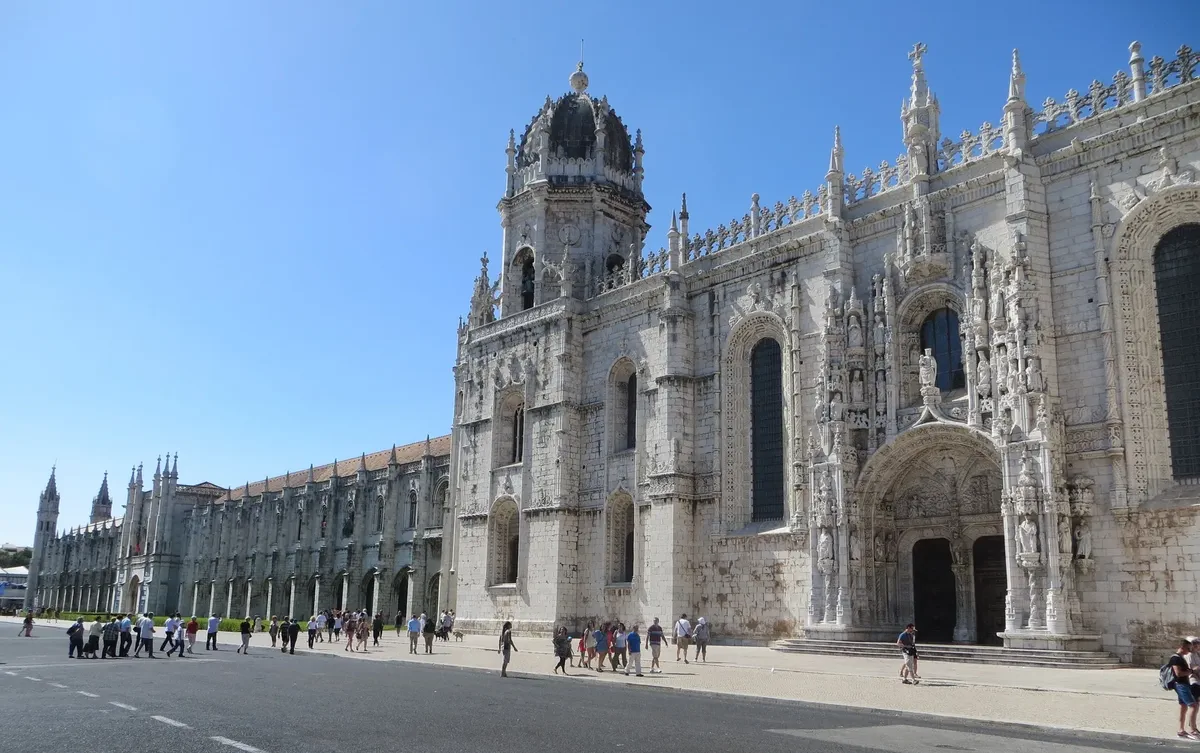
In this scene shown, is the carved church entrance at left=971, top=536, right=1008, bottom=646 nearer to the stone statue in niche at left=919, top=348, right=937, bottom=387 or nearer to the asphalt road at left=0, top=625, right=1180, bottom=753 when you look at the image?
the stone statue in niche at left=919, top=348, right=937, bottom=387

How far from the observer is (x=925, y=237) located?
26.5 metres

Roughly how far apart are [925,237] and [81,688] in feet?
71.7

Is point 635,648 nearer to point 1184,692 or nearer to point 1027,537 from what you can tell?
point 1027,537

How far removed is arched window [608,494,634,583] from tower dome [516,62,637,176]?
44.5ft

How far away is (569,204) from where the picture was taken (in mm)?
39250

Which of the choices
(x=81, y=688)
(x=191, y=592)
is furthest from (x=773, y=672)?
(x=191, y=592)

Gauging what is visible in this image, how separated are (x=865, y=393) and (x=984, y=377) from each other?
12.2ft

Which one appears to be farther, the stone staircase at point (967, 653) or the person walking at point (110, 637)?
the person walking at point (110, 637)

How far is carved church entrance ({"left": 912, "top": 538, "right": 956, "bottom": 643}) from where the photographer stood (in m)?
26.8

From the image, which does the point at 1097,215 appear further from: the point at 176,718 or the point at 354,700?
the point at 176,718

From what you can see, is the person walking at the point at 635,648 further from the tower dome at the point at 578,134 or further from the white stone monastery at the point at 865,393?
the tower dome at the point at 578,134

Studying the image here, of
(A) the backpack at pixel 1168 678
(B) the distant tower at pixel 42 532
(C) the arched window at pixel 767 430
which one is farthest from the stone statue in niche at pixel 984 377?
(B) the distant tower at pixel 42 532

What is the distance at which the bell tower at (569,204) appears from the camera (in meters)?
38.7

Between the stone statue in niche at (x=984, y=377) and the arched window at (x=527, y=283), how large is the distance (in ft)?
65.4
